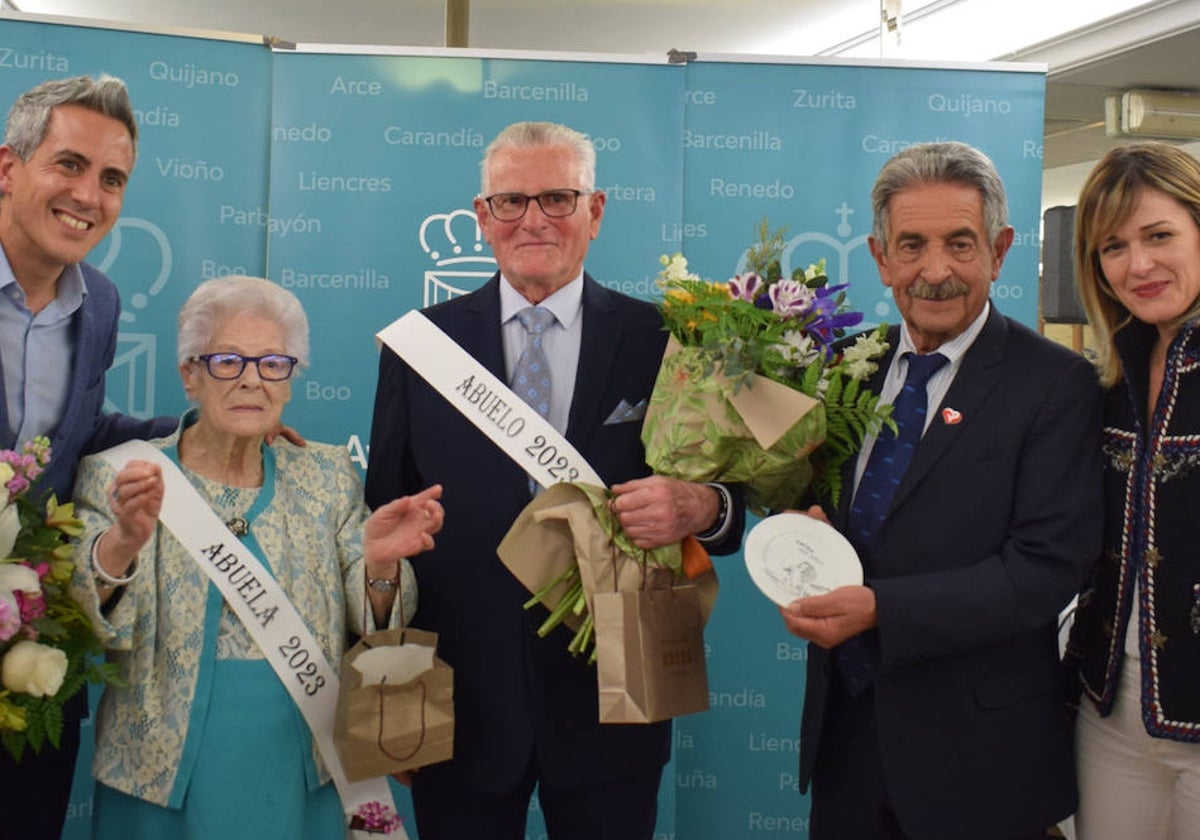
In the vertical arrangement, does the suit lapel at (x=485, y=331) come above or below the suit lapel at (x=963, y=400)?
above

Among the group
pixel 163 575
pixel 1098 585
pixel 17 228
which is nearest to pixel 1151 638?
pixel 1098 585

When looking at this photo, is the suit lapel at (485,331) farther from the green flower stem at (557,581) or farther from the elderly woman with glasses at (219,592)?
the green flower stem at (557,581)

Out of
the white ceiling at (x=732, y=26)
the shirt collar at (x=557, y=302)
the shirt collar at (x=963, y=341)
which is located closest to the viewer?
the shirt collar at (x=963, y=341)

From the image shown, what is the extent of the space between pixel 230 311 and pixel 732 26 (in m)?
5.63

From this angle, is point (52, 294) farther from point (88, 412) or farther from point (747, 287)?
point (747, 287)

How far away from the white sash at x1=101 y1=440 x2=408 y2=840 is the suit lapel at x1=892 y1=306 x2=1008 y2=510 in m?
1.15

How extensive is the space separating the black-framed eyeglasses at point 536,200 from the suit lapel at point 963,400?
0.87 meters

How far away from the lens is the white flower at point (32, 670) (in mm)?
1764

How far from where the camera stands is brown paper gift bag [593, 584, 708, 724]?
1903 mm

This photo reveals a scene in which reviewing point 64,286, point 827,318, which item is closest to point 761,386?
point 827,318

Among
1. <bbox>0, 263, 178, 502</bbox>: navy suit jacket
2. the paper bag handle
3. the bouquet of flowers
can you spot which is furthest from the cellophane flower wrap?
<bbox>0, 263, 178, 502</bbox>: navy suit jacket

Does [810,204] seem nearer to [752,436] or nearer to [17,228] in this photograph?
[752,436]

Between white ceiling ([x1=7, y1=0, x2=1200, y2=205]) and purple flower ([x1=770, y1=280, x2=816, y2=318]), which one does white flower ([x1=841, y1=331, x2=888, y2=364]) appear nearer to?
purple flower ([x1=770, y1=280, x2=816, y2=318])

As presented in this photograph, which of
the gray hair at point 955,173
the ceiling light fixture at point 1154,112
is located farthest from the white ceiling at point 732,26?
the gray hair at point 955,173
